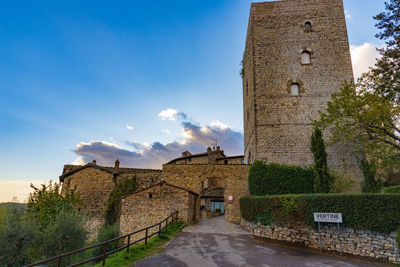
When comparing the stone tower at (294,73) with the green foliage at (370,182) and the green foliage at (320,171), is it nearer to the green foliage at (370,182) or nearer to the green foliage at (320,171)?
the green foliage at (370,182)

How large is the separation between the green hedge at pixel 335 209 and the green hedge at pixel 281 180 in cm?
225

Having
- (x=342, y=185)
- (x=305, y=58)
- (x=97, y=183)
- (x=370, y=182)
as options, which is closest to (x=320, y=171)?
(x=342, y=185)

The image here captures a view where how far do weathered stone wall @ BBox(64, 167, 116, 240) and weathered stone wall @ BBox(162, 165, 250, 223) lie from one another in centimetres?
709

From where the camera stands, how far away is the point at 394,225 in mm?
8695

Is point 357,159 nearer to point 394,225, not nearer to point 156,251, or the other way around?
point 394,225

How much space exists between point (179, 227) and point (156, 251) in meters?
5.33

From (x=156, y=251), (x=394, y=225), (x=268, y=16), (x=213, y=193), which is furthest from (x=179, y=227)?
(x=268, y=16)

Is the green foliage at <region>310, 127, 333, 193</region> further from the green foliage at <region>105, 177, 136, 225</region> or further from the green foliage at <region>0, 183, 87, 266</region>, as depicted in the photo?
the green foliage at <region>105, 177, 136, 225</region>

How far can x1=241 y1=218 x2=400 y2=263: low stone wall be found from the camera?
28.7ft

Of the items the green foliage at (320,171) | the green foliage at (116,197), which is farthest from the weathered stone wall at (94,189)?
the green foliage at (320,171)

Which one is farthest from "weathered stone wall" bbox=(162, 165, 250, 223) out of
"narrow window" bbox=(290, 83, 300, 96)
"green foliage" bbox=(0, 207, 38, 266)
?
"green foliage" bbox=(0, 207, 38, 266)

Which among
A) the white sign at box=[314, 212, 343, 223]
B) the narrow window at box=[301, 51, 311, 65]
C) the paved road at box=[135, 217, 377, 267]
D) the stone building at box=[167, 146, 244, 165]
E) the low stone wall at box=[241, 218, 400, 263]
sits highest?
the narrow window at box=[301, 51, 311, 65]

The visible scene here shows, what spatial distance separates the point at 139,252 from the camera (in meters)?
8.86

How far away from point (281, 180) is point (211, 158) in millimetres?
20683
